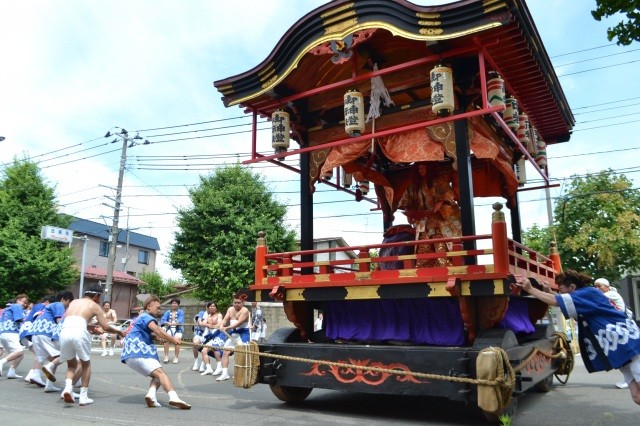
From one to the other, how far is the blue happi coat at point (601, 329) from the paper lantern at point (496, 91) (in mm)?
2993

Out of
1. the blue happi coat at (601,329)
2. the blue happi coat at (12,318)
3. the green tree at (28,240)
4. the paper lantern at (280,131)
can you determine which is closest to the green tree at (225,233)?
the green tree at (28,240)

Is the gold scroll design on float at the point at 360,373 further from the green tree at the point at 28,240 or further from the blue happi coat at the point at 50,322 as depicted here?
the green tree at the point at 28,240

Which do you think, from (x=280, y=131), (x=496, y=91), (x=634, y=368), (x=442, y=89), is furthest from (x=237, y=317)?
(x=634, y=368)

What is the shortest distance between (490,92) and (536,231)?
17.6m

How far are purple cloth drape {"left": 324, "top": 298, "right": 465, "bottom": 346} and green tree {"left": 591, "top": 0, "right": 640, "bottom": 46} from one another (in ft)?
11.6

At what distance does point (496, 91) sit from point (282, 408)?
5.22m

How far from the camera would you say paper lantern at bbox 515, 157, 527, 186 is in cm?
952

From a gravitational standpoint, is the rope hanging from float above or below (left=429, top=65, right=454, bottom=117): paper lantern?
below

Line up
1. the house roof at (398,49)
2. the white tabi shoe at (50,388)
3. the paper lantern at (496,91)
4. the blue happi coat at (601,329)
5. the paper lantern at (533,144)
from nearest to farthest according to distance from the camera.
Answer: the blue happi coat at (601,329)
the house roof at (398,49)
the paper lantern at (496,91)
the white tabi shoe at (50,388)
the paper lantern at (533,144)

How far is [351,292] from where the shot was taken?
6.99 m

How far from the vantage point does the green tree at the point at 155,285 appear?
131ft

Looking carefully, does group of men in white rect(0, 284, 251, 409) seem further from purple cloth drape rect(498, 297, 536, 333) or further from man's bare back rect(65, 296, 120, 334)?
purple cloth drape rect(498, 297, 536, 333)

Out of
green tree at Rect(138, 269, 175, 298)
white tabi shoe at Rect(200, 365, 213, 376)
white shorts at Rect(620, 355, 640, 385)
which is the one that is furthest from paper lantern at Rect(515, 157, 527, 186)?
green tree at Rect(138, 269, 175, 298)

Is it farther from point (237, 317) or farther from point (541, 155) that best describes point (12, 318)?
point (541, 155)
